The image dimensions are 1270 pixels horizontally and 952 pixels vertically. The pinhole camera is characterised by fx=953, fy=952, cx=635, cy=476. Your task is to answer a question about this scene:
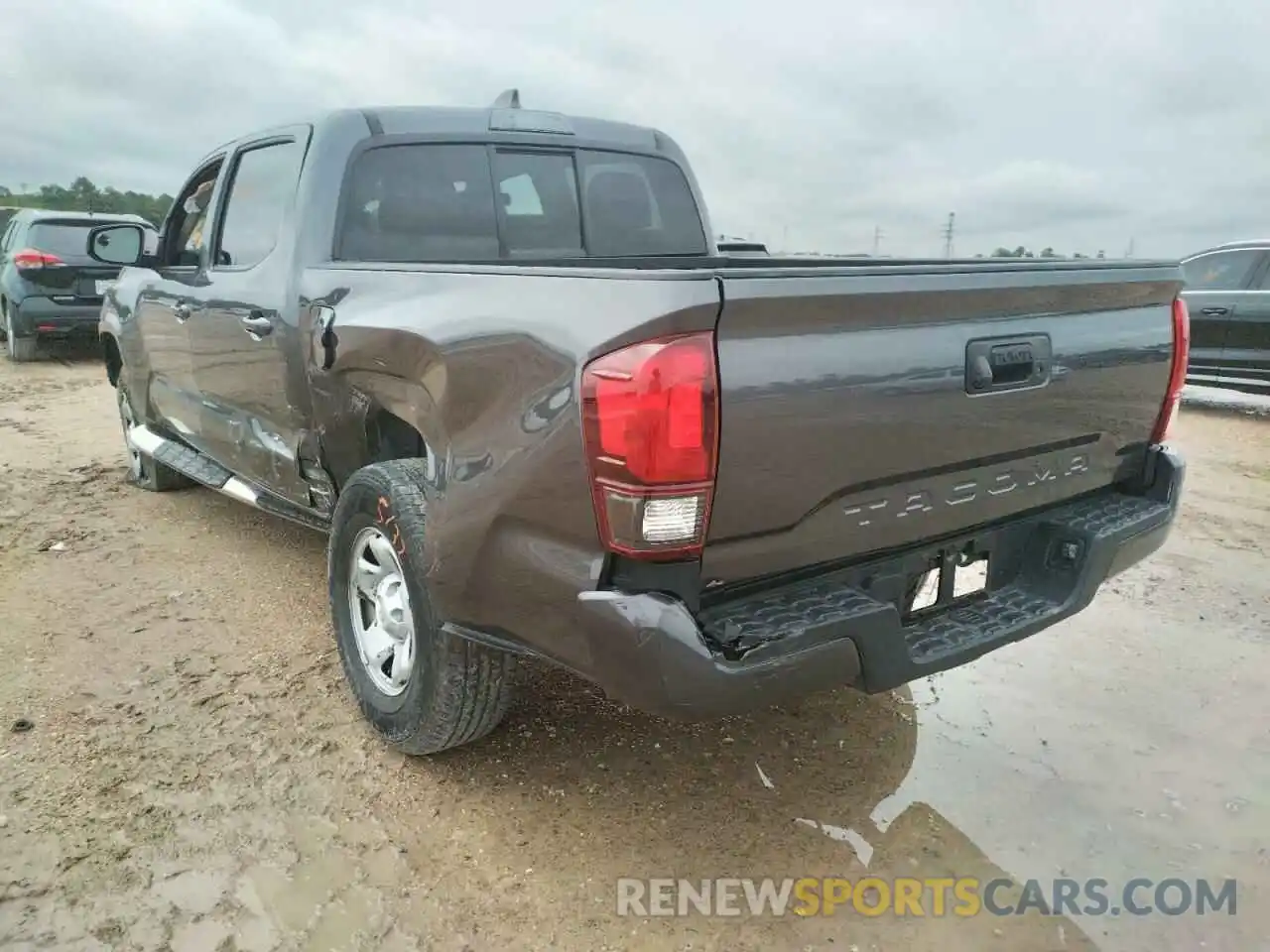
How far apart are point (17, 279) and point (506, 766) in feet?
35.3

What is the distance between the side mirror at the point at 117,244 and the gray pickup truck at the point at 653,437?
1609mm

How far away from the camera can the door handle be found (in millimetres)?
3426

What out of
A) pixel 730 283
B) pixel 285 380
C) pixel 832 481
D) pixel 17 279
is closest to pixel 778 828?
pixel 832 481

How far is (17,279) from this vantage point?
1082 cm

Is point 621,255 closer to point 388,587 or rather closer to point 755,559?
point 388,587

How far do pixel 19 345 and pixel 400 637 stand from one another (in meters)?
11.0

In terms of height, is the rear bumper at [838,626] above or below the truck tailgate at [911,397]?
below

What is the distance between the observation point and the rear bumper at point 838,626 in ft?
6.50

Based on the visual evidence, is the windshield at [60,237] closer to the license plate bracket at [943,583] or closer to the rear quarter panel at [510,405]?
the rear quarter panel at [510,405]

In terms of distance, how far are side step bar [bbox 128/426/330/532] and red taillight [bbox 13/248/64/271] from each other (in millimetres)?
6503

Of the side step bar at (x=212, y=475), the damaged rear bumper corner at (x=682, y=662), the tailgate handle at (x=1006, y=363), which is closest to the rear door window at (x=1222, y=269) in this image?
the tailgate handle at (x=1006, y=363)

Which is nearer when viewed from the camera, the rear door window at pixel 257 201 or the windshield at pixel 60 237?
the rear door window at pixel 257 201

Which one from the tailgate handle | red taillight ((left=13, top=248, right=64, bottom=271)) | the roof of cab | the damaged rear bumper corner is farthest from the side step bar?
red taillight ((left=13, top=248, right=64, bottom=271))

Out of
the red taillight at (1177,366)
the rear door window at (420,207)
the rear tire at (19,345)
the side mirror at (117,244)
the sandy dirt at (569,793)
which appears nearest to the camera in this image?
the sandy dirt at (569,793)
